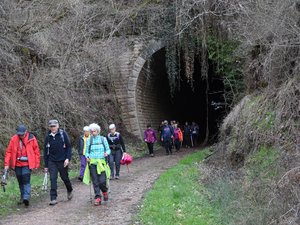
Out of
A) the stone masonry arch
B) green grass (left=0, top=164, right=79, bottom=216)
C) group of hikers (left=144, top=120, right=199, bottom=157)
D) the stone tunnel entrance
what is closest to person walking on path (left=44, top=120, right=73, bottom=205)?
green grass (left=0, top=164, right=79, bottom=216)

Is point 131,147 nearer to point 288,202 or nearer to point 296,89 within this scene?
point 296,89

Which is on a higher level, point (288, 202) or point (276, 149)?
point (276, 149)

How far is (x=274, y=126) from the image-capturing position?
829cm

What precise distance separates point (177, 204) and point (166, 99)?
19257 mm

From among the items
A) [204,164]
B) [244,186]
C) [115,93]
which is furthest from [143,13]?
[244,186]

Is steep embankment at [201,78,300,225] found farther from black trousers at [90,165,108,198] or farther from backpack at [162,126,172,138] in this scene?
backpack at [162,126,172,138]

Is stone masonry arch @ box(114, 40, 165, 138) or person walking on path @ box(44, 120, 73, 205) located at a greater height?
stone masonry arch @ box(114, 40, 165, 138)

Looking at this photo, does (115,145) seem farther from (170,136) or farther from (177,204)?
(170,136)

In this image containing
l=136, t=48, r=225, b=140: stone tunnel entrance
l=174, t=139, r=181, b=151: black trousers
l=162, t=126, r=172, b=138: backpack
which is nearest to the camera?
A: l=162, t=126, r=172, b=138: backpack

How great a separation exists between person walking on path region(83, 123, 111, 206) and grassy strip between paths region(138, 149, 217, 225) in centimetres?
87

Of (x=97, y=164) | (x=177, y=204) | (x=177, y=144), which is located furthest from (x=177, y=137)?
(x=177, y=204)

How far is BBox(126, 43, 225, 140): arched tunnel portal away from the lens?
20.5 m

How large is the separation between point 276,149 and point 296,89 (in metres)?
1.13

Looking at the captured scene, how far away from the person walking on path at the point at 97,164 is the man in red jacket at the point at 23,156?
1064mm
